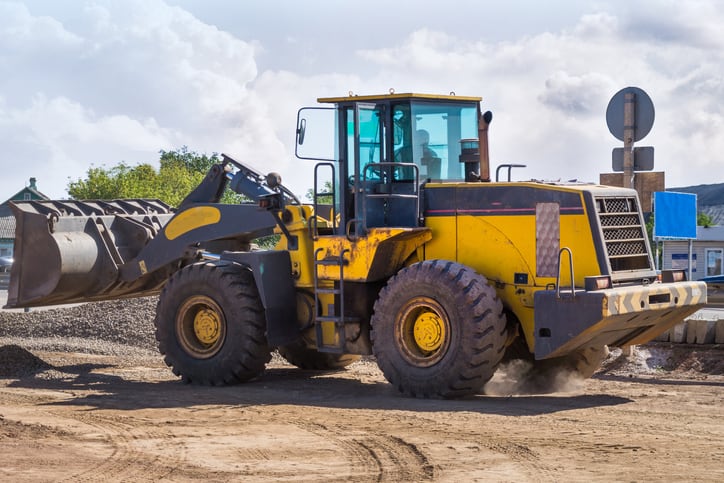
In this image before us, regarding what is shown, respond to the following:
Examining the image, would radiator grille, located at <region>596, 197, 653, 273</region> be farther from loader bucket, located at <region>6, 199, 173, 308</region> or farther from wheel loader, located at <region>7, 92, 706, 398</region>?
loader bucket, located at <region>6, 199, 173, 308</region>

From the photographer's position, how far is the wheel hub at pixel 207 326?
13812 mm

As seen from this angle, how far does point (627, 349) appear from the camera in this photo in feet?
49.2

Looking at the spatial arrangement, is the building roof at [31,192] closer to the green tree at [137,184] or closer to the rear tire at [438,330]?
the green tree at [137,184]

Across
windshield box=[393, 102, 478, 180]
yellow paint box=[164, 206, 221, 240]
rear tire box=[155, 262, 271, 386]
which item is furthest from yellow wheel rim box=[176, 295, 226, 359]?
windshield box=[393, 102, 478, 180]

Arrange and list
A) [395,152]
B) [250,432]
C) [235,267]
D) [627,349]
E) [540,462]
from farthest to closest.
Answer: [627,349] → [235,267] → [395,152] → [250,432] → [540,462]

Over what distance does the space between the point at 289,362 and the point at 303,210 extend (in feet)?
8.44

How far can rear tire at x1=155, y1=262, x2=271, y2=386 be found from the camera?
13.4 metres

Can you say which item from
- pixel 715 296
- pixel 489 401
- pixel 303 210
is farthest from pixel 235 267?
pixel 715 296

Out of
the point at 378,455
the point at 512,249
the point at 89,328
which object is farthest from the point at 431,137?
the point at 89,328

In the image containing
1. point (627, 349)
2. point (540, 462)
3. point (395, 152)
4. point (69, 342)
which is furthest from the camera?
point (69, 342)

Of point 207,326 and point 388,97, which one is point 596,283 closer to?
point 388,97

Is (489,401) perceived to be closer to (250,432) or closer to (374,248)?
(374,248)

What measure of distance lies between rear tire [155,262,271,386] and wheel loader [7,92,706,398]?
0.07 ft

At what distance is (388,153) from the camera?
1290 cm
